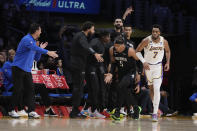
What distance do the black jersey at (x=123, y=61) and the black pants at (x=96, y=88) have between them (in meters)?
1.13

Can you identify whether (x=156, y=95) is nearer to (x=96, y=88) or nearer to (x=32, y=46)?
(x=96, y=88)

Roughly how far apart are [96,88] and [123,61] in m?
1.29

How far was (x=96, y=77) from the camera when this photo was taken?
1076 centimetres

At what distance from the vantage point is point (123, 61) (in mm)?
9609

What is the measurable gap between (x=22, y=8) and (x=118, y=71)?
7.54 meters

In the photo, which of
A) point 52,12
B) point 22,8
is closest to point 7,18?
point 22,8

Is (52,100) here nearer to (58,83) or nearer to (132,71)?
(58,83)

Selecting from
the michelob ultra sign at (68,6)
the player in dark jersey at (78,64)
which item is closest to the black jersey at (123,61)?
the player in dark jersey at (78,64)

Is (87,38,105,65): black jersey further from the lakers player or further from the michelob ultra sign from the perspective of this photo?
the michelob ultra sign

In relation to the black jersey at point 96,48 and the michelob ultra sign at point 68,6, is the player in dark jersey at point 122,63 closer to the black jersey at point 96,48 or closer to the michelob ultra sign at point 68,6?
the black jersey at point 96,48

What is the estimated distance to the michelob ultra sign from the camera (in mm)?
18766

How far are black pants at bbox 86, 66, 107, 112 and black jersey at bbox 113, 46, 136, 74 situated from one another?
3.69 ft

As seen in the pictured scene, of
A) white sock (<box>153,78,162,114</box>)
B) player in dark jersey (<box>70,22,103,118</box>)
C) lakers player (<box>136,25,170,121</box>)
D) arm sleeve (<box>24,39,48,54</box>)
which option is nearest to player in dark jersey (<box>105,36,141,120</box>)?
lakers player (<box>136,25,170,121</box>)

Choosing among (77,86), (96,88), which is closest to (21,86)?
(77,86)
